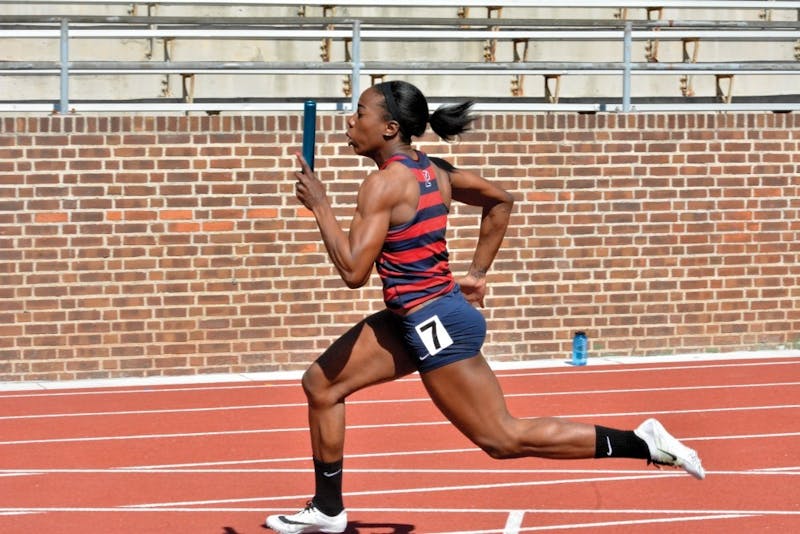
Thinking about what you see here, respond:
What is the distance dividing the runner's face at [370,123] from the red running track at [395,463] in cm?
192

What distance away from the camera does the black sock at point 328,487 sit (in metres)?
6.55

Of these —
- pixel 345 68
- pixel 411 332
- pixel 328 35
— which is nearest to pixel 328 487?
pixel 411 332

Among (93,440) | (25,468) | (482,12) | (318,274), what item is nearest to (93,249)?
(318,274)

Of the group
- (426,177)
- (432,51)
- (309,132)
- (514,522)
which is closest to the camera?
(309,132)

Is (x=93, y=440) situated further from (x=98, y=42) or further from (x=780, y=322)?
(x=98, y=42)

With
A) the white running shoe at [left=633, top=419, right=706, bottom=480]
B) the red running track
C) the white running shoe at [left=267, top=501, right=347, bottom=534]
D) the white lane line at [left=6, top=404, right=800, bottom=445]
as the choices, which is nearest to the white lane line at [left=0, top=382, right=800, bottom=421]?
the red running track

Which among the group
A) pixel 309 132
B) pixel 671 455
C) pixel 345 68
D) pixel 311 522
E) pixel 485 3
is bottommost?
pixel 311 522

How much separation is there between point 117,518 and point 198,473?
1.21 m

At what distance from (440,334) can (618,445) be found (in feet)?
3.10

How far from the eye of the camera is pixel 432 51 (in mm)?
18031

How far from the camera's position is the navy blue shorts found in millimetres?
6215

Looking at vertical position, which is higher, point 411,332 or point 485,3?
point 485,3

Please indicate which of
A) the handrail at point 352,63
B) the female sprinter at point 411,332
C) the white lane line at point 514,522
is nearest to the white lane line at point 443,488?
the white lane line at point 514,522

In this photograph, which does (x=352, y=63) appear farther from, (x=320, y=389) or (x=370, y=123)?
(x=320, y=389)
